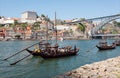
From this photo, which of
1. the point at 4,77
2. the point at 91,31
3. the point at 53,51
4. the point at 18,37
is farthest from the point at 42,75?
the point at 91,31

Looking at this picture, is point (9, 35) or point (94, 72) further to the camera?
point (9, 35)

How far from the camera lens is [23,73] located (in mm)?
27859

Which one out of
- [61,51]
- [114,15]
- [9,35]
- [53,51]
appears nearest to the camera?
[53,51]

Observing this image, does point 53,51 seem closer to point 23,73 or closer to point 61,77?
point 23,73

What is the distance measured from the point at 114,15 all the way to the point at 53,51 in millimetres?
92912

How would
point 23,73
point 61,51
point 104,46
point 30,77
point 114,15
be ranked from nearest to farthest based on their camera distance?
1. point 30,77
2. point 23,73
3. point 61,51
4. point 104,46
5. point 114,15

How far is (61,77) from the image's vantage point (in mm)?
18953

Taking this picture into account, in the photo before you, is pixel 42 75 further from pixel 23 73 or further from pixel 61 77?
pixel 61 77

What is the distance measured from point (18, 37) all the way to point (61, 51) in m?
126

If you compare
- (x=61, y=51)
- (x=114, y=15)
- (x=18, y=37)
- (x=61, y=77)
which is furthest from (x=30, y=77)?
(x=18, y=37)

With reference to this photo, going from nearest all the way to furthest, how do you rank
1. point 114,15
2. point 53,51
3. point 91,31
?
point 53,51, point 114,15, point 91,31

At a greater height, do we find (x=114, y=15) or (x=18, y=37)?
(x=114, y=15)

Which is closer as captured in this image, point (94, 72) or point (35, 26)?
point (94, 72)

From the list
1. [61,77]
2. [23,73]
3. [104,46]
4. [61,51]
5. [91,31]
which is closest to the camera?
[61,77]
